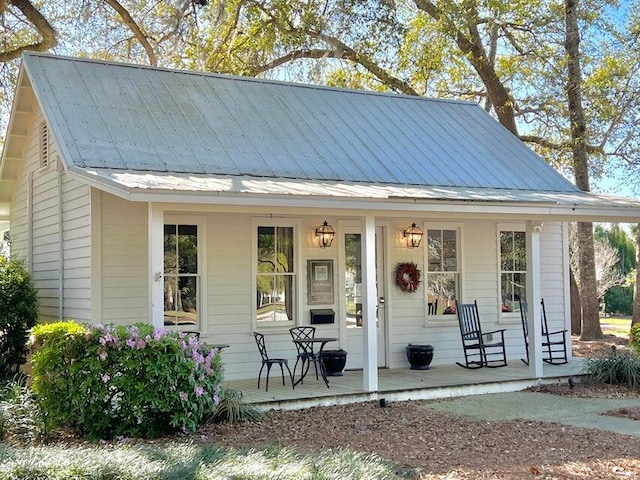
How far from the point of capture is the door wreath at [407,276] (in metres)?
11.3

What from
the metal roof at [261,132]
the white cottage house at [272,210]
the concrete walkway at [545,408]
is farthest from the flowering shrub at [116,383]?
the concrete walkway at [545,408]

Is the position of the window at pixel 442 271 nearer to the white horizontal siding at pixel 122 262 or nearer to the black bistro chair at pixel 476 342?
the black bistro chair at pixel 476 342

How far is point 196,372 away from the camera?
7.39 meters

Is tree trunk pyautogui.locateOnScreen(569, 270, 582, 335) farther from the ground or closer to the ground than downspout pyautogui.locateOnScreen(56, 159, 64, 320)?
closer to the ground

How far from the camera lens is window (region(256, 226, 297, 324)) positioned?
1043cm

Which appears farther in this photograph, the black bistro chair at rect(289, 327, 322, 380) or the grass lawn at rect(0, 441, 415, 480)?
the black bistro chair at rect(289, 327, 322, 380)

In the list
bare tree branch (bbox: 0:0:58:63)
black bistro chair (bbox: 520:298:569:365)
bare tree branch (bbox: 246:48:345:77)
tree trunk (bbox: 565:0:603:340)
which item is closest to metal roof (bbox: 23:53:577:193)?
black bistro chair (bbox: 520:298:569:365)

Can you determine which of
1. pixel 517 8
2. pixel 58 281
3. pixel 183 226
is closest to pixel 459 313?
pixel 183 226

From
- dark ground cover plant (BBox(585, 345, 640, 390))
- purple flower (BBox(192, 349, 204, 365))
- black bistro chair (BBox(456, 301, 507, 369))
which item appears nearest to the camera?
purple flower (BBox(192, 349, 204, 365))

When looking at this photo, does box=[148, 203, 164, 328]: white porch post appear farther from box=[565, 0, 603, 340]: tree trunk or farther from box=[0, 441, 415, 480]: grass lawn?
box=[565, 0, 603, 340]: tree trunk

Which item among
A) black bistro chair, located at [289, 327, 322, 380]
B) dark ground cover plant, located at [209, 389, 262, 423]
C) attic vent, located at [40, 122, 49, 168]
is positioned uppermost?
attic vent, located at [40, 122, 49, 168]

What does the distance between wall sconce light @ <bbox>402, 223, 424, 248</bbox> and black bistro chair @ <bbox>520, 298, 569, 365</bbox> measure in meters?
1.90

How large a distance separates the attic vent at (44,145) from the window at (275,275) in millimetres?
3286

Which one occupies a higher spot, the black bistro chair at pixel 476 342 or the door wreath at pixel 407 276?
the door wreath at pixel 407 276
